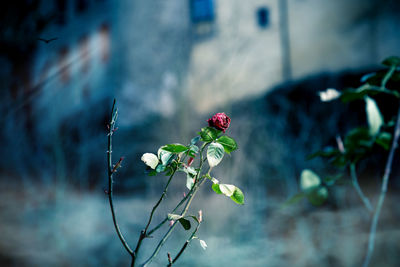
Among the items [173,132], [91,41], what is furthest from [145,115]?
[91,41]

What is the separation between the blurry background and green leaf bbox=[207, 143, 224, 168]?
95 cm

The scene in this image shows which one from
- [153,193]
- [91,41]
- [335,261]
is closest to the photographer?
[335,261]

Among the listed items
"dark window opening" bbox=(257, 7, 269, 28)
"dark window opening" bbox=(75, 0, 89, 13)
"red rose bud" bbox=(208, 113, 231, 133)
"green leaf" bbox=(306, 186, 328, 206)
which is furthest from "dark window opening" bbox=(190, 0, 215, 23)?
"green leaf" bbox=(306, 186, 328, 206)

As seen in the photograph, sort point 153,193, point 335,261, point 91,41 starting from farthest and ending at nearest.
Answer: point 91,41
point 153,193
point 335,261

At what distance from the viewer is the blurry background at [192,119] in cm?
135

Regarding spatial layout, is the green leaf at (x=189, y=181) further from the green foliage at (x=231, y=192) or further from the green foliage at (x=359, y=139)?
the green foliage at (x=359, y=139)

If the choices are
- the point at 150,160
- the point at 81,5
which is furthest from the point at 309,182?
the point at 81,5

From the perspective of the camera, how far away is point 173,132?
57.4 inches

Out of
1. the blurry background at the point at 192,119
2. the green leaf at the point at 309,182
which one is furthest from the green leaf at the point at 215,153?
the blurry background at the point at 192,119

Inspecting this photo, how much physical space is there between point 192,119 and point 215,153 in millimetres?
1030

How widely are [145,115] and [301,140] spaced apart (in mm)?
737

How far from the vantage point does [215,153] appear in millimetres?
434

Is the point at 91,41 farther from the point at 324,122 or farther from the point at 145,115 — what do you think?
the point at 324,122

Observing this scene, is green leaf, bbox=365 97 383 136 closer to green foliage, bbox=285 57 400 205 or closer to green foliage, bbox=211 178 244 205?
green foliage, bbox=285 57 400 205
